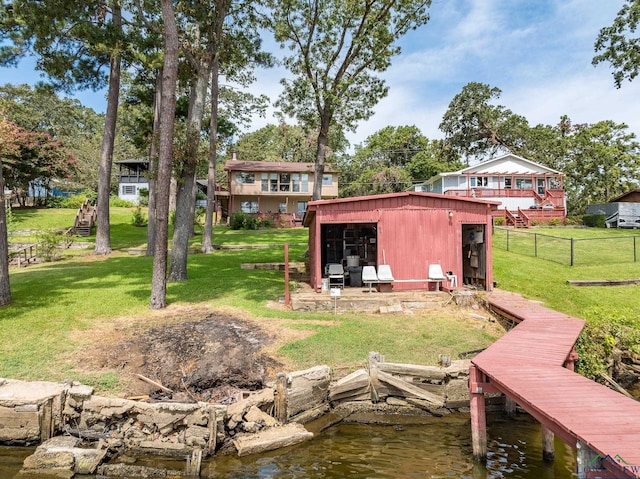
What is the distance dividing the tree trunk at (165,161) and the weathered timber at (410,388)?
700cm

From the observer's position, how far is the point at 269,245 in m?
24.2

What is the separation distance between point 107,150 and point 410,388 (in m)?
19.0

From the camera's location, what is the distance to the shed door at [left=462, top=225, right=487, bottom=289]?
13.9 metres

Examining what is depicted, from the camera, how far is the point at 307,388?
7.36 meters

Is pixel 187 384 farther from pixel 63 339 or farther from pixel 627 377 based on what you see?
pixel 627 377

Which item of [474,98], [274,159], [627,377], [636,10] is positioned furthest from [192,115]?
[474,98]

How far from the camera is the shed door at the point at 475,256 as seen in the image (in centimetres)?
1386

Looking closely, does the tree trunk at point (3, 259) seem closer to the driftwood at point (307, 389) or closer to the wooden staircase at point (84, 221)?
the driftwood at point (307, 389)

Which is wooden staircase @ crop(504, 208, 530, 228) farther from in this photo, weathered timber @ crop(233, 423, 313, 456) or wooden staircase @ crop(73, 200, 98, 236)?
wooden staircase @ crop(73, 200, 98, 236)

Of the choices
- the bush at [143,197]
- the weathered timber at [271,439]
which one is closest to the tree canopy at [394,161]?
the bush at [143,197]

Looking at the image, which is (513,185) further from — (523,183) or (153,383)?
(153,383)

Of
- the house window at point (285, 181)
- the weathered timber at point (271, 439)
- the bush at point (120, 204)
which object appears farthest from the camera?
the bush at point (120, 204)

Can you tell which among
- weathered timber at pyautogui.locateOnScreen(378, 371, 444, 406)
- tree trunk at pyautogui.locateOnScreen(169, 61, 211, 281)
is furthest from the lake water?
tree trunk at pyautogui.locateOnScreen(169, 61, 211, 281)

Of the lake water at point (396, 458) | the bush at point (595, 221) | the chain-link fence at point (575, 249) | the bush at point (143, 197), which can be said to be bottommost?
the lake water at point (396, 458)
